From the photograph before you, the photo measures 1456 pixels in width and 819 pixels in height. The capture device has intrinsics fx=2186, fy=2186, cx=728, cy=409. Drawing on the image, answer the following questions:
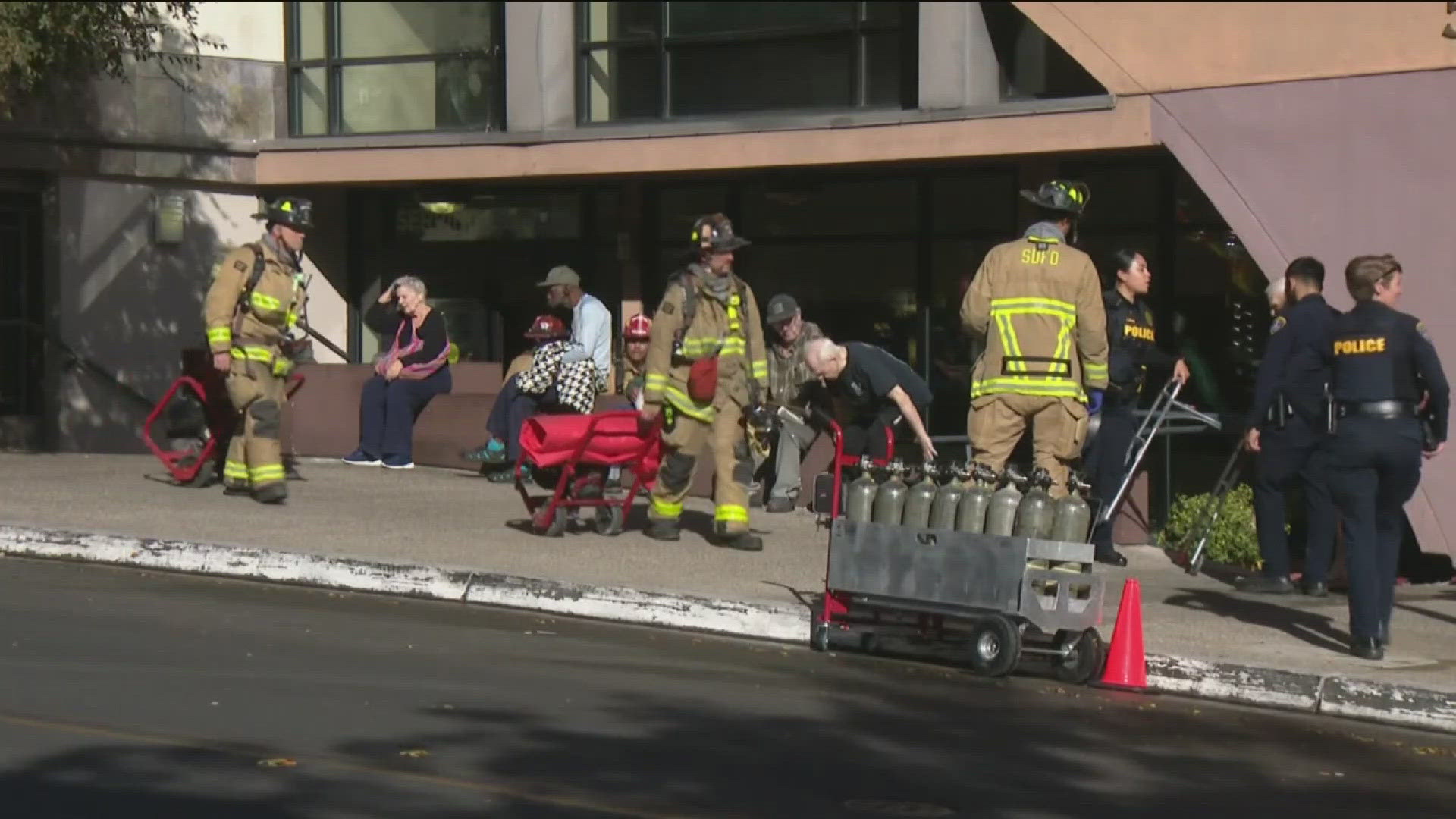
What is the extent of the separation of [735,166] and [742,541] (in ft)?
19.4

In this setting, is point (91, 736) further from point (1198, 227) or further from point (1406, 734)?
point (1198, 227)

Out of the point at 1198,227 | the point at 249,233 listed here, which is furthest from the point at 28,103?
the point at 1198,227

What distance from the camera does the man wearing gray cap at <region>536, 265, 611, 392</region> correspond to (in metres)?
16.2

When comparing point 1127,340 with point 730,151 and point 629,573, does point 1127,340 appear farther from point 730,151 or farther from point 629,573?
point 730,151

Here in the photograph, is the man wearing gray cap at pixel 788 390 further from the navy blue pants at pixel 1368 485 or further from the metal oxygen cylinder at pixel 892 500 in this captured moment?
the navy blue pants at pixel 1368 485

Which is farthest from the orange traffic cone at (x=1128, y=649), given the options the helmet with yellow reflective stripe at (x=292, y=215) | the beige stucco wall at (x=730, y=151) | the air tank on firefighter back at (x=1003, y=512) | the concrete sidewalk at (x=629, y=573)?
the beige stucco wall at (x=730, y=151)

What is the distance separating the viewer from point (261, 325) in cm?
1395

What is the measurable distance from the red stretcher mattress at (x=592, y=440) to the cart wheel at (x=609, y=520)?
0.36 m

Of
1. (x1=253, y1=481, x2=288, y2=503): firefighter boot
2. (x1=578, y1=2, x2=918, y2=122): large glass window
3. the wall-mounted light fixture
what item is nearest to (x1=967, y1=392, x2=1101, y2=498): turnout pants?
(x1=253, y1=481, x2=288, y2=503): firefighter boot

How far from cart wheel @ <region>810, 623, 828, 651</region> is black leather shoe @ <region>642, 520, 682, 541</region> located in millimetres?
2918

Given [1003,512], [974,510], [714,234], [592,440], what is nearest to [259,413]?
[592,440]

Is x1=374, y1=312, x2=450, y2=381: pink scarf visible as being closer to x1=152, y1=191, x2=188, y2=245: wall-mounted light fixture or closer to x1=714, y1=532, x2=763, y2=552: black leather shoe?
x1=152, y1=191, x2=188, y2=245: wall-mounted light fixture

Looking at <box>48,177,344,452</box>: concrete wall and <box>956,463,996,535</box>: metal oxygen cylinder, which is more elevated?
<box>48,177,344,452</box>: concrete wall

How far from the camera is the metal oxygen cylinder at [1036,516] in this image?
9.76 metres
